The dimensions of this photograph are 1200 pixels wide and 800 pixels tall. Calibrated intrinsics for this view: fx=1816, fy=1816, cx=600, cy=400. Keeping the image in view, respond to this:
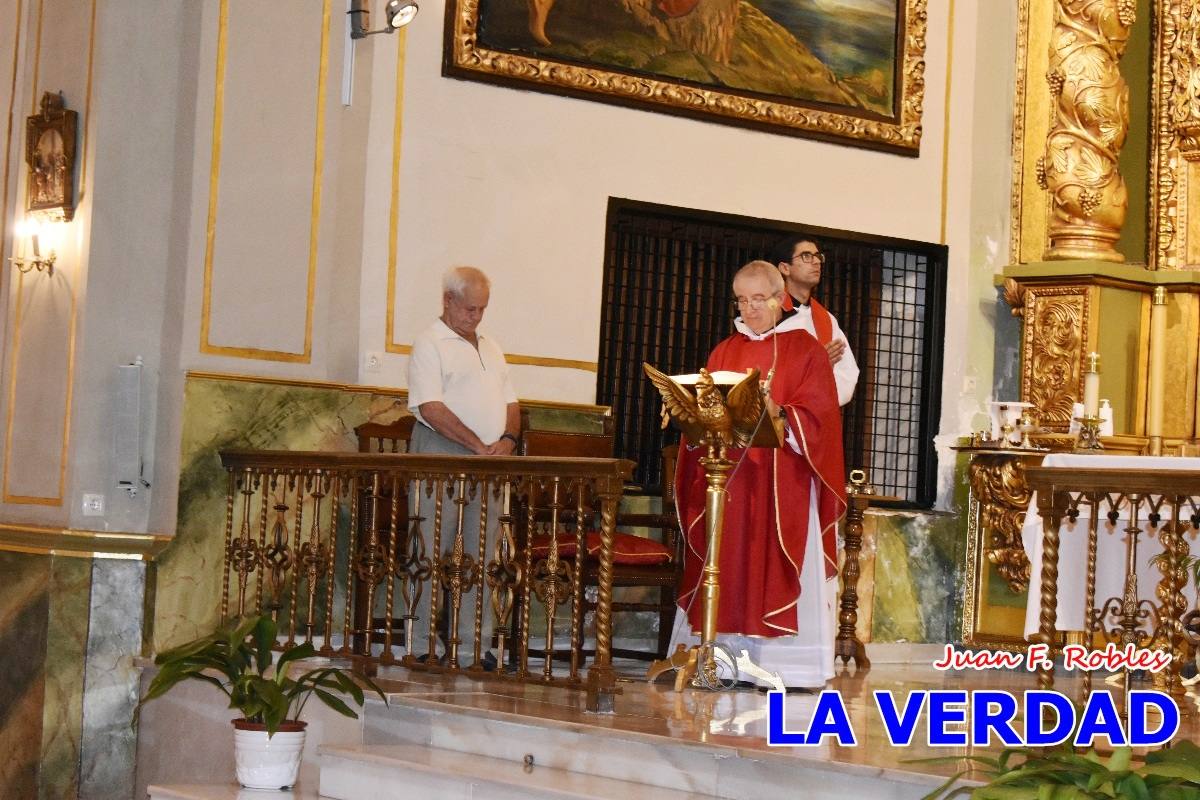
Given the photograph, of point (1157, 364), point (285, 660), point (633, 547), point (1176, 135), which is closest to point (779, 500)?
point (633, 547)

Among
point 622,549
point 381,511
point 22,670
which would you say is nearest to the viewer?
point 622,549

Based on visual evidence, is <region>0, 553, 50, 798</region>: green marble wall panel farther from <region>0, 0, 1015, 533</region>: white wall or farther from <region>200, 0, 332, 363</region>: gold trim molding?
<region>200, 0, 332, 363</region>: gold trim molding

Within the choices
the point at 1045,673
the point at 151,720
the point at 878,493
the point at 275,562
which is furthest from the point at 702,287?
the point at 1045,673

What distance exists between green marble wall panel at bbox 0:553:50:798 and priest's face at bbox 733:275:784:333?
325cm

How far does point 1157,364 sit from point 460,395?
12.2 ft

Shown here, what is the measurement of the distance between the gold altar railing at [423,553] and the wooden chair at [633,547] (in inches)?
3.3

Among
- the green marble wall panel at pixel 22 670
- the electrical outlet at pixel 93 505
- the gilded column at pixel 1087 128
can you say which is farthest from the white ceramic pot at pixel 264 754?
the gilded column at pixel 1087 128

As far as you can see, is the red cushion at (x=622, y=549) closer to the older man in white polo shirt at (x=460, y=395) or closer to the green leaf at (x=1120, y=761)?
the older man in white polo shirt at (x=460, y=395)

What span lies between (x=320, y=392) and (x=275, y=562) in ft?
2.94

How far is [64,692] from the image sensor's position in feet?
25.6

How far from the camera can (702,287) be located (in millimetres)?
9688

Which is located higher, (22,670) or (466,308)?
(466,308)

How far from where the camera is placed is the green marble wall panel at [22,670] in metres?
7.84

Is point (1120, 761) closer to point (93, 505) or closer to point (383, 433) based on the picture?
point (383, 433)
